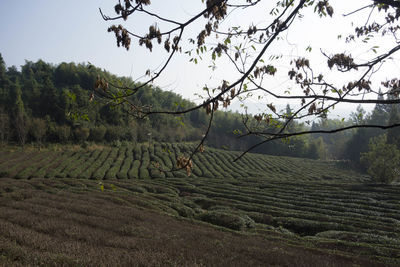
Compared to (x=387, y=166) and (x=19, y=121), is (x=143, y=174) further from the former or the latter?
(x=387, y=166)

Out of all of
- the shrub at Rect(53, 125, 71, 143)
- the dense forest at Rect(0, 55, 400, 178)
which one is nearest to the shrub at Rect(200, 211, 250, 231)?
the dense forest at Rect(0, 55, 400, 178)

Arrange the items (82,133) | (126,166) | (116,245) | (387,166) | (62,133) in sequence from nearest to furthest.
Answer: (116,245)
(387,166)
(126,166)
(62,133)
(82,133)

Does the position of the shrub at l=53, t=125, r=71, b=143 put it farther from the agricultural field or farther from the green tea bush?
the green tea bush

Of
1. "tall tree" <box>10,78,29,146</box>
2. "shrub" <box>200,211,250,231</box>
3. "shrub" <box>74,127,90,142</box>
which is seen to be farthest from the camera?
"shrub" <box>74,127,90,142</box>

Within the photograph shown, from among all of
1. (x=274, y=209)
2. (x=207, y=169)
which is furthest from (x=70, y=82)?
(x=274, y=209)

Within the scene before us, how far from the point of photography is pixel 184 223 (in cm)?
1306

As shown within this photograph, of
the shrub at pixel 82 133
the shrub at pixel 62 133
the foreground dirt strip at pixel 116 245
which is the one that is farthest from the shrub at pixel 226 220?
the shrub at pixel 62 133

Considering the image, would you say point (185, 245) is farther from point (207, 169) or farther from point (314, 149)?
point (314, 149)

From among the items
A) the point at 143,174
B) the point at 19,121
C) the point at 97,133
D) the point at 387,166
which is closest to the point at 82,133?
the point at 97,133

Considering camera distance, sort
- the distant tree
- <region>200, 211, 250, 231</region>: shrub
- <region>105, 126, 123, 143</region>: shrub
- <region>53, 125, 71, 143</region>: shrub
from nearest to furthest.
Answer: <region>200, 211, 250, 231</region>: shrub → the distant tree → <region>53, 125, 71, 143</region>: shrub → <region>105, 126, 123, 143</region>: shrub

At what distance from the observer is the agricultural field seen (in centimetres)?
623

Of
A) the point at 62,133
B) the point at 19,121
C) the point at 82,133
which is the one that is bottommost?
the point at 62,133

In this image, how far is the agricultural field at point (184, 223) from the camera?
6.23m

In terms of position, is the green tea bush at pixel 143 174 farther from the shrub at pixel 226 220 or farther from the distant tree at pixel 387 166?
the distant tree at pixel 387 166
